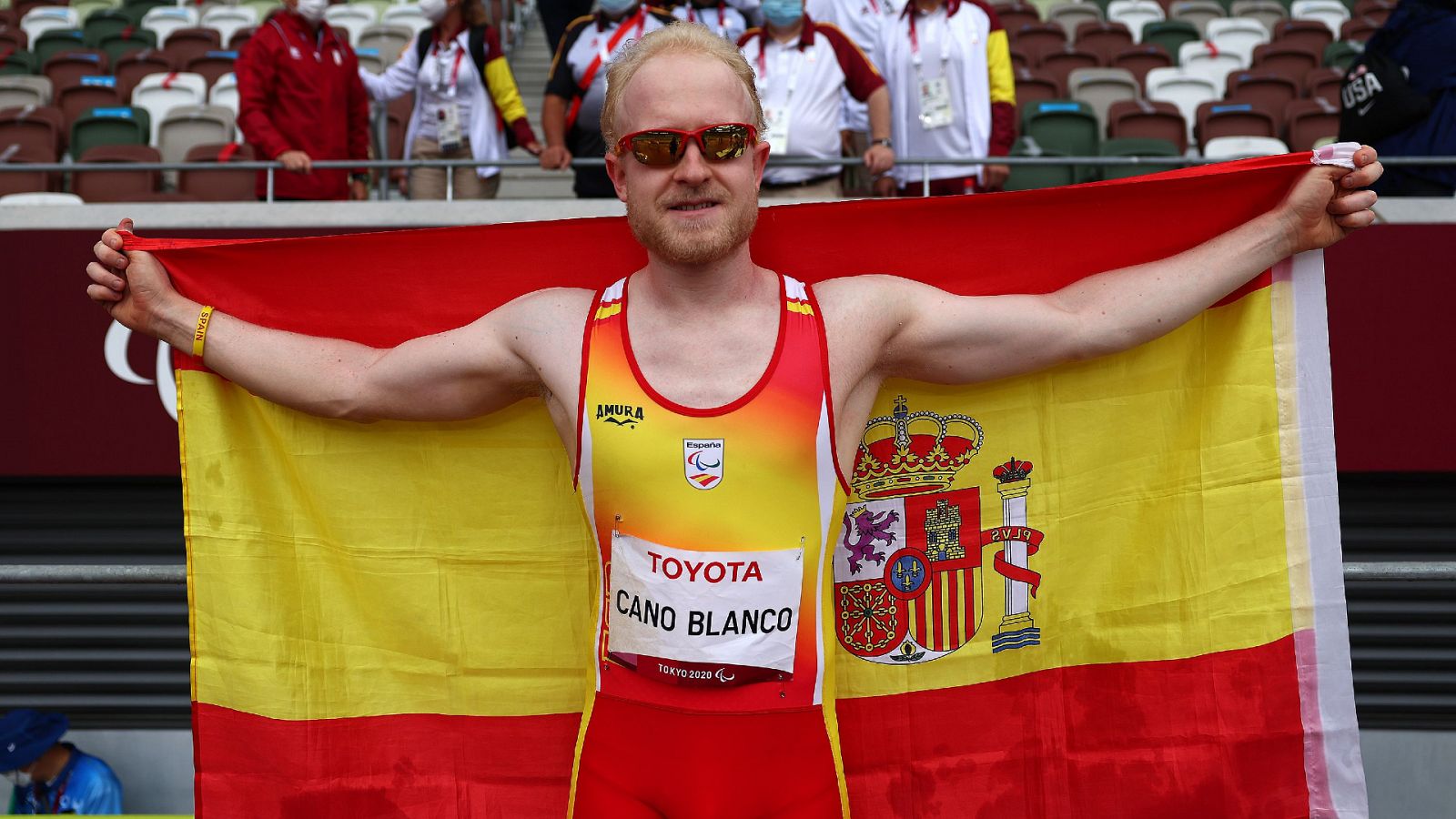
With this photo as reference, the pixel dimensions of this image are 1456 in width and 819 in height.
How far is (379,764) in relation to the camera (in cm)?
369

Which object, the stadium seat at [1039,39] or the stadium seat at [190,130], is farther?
the stadium seat at [1039,39]

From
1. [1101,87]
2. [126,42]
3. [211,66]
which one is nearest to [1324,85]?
[1101,87]

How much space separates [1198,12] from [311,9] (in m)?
10.7

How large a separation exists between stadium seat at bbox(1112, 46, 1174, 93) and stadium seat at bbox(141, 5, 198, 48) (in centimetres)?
929

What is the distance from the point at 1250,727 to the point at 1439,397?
12.1ft

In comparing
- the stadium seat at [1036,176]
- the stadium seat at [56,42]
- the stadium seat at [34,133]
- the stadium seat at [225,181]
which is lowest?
the stadium seat at [1036,176]

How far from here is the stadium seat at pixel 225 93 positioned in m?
11.3

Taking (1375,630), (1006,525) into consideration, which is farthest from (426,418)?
(1375,630)

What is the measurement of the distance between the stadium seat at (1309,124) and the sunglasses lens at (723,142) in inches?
318

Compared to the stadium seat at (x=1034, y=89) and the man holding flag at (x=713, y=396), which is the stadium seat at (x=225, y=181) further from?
the man holding flag at (x=713, y=396)

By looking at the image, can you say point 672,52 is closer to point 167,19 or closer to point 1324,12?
point 167,19

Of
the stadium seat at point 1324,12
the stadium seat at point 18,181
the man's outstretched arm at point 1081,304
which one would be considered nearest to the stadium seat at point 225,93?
the stadium seat at point 18,181

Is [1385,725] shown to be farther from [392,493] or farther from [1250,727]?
[392,493]

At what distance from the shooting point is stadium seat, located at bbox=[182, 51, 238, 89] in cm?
1230
